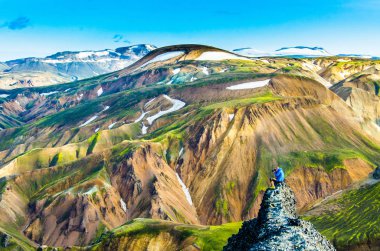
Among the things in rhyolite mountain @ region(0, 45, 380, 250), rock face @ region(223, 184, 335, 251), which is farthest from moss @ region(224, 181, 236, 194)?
rock face @ region(223, 184, 335, 251)

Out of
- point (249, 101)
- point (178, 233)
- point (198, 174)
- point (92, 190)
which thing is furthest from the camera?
point (249, 101)

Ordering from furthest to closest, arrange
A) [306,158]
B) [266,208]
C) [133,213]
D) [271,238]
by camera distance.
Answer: [306,158]
[133,213]
[266,208]
[271,238]

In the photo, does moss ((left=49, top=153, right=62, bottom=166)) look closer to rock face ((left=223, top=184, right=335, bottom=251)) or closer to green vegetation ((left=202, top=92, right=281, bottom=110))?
green vegetation ((left=202, top=92, right=281, bottom=110))

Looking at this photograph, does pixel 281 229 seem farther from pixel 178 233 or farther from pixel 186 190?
pixel 186 190

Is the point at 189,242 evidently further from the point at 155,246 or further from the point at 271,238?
the point at 271,238

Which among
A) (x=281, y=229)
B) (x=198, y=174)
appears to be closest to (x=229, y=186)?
(x=198, y=174)

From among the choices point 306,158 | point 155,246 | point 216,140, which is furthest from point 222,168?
point 155,246
